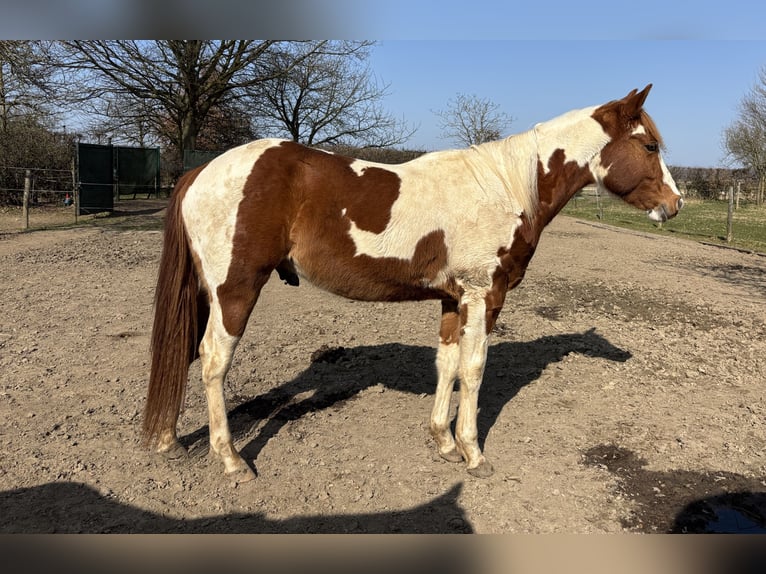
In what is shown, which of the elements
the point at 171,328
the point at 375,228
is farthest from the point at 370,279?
the point at 171,328

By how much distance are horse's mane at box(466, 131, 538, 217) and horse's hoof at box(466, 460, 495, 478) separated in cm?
156

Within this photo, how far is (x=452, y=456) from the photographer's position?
320 centimetres

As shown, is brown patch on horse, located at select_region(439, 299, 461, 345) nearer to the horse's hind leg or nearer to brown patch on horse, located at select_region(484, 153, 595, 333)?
brown patch on horse, located at select_region(484, 153, 595, 333)

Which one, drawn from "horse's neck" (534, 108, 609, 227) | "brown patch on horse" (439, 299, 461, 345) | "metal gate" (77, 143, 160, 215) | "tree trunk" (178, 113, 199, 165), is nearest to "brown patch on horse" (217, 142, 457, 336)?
"brown patch on horse" (439, 299, 461, 345)

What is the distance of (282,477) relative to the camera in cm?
293

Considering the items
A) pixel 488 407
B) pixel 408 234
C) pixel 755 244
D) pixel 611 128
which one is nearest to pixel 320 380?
pixel 488 407

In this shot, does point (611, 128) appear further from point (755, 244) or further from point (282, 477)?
point (755, 244)

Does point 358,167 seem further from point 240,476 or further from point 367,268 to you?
point 240,476

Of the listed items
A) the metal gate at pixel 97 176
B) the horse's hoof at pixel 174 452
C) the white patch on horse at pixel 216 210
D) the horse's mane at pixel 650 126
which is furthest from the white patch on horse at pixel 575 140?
the metal gate at pixel 97 176

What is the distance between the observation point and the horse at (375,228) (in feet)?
9.10

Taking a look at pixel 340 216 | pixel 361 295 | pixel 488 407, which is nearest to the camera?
pixel 340 216

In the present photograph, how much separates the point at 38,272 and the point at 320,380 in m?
6.14

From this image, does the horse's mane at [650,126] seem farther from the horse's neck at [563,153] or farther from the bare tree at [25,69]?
the bare tree at [25,69]

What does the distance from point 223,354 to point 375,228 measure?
1.13 m
